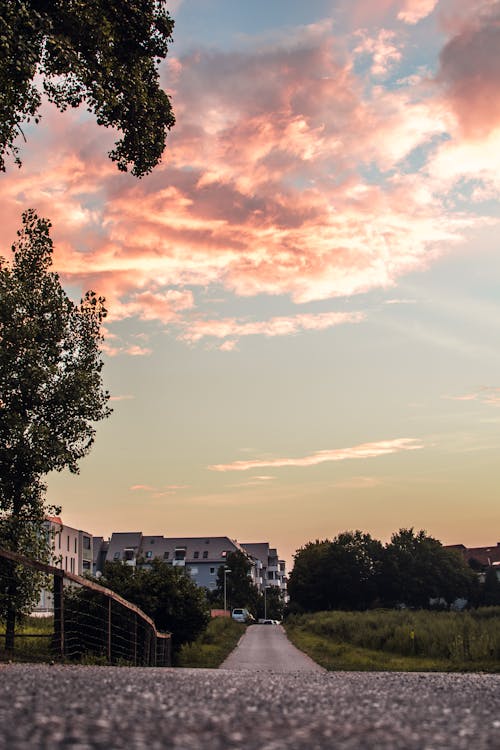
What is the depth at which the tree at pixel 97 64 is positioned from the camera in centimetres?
1418

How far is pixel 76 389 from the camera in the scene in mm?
23766

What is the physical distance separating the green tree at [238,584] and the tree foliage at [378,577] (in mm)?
7600

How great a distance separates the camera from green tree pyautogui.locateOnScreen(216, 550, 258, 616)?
11762 cm

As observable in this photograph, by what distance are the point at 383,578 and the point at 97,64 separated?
361 ft

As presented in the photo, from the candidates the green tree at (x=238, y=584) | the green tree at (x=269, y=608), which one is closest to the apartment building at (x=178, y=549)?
the green tree at (x=269, y=608)

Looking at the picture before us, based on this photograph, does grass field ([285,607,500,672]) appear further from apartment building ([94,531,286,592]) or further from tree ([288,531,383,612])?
apartment building ([94,531,286,592])

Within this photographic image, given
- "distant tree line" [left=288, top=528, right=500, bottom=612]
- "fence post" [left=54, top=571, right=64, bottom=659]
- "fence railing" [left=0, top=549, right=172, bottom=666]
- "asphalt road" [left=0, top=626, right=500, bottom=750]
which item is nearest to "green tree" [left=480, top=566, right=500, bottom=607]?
"distant tree line" [left=288, top=528, right=500, bottom=612]

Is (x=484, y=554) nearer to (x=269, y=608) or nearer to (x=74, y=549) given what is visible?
(x=269, y=608)

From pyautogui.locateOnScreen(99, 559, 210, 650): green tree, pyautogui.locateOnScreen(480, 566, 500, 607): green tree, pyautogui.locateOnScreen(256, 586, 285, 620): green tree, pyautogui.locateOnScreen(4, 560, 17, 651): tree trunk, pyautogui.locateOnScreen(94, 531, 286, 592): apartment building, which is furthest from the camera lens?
pyautogui.locateOnScreen(94, 531, 286, 592): apartment building

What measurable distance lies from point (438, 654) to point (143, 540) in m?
140

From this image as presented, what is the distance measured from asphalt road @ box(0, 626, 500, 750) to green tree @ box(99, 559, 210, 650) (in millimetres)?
18850

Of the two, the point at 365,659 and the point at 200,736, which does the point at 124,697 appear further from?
the point at 365,659

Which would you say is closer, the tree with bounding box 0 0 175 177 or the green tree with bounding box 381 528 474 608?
the tree with bounding box 0 0 175 177

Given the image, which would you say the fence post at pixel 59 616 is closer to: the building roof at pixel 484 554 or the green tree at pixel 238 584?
the green tree at pixel 238 584
